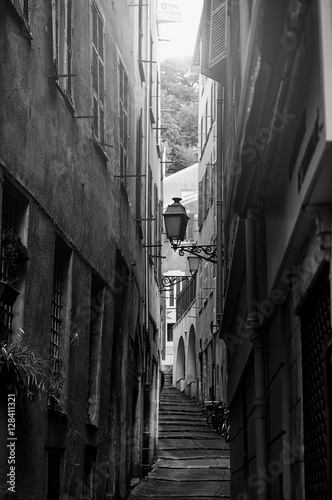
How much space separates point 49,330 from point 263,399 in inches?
90.9

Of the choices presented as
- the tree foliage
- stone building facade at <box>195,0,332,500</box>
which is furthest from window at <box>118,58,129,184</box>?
the tree foliage

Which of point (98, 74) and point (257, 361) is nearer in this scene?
point (257, 361)

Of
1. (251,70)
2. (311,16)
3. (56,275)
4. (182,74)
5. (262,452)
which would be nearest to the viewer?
(311,16)

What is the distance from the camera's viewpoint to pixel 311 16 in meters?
4.83

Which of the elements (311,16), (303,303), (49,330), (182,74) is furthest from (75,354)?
(182,74)

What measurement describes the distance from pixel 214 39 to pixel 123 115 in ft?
6.13

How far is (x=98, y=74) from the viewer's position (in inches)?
483

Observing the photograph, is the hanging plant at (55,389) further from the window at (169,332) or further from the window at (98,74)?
the window at (169,332)

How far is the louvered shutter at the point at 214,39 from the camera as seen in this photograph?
1450 centimetres

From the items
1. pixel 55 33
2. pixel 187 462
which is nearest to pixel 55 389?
pixel 55 33

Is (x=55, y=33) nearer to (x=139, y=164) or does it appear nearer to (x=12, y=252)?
(x=12, y=252)

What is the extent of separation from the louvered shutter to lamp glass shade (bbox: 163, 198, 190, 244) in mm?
2275

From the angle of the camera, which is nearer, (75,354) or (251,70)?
(251,70)

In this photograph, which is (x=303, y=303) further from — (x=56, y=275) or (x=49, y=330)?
(x=56, y=275)
